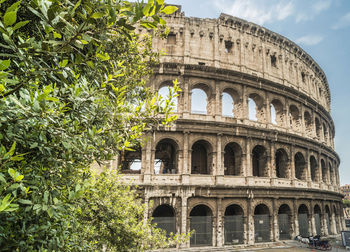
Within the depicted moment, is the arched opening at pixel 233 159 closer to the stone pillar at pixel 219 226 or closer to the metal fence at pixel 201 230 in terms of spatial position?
the stone pillar at pixel 219 226

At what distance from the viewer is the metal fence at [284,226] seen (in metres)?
14.8

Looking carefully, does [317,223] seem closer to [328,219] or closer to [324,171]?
[328,219]

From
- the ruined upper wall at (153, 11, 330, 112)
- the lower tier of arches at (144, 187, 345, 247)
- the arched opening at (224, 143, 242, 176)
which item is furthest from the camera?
the ruined upper wall at (153, 11, 330, 112)

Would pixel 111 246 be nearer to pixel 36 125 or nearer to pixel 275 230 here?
pixel 36 125

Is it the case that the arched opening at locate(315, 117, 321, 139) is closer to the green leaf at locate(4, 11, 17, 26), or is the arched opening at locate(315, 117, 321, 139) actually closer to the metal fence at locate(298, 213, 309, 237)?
the metal fence at locate(298, 213, 309, 237)

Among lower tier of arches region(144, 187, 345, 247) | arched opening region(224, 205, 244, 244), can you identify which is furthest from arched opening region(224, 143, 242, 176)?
arched opening region(224, 205, 244, 244)

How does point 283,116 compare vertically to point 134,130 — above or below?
above

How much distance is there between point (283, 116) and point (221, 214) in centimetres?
958

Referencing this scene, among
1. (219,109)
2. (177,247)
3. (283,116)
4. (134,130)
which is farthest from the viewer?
(283,116)

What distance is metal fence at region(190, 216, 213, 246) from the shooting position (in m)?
12.6

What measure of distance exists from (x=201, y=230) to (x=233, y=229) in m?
2.13

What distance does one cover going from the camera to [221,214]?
1314cm

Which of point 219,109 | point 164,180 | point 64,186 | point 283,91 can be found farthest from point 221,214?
point 64,186

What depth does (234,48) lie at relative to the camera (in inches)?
654
